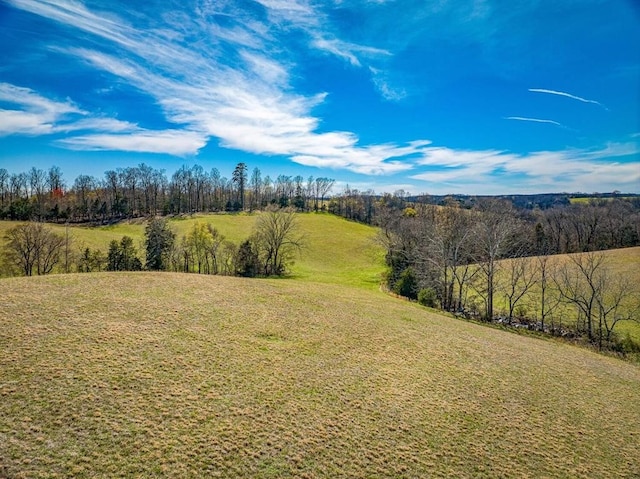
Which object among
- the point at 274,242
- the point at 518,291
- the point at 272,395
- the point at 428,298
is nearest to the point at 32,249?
the point at 274,242

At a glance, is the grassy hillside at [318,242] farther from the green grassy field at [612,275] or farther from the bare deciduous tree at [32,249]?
the green grassy field at [612,275]

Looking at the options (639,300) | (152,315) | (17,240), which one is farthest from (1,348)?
(639,300)

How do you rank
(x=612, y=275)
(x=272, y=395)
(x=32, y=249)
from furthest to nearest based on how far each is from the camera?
(x=612, y=275) < (x=32, y=249) < (x=272, y=395)

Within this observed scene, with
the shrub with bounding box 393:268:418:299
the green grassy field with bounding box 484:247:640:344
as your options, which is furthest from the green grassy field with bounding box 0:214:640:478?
the shrub with bounding box 393:268:418:299

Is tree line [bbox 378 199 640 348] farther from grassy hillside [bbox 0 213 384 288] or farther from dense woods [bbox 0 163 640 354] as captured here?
grassy hillside [bbox 0 213 384 288]

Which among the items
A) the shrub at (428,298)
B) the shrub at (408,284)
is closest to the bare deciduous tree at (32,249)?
the shrub at (408,284)

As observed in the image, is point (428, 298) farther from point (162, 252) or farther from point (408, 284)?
point (162, 252)

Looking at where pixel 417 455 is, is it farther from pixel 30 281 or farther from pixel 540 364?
pixel 30 281
